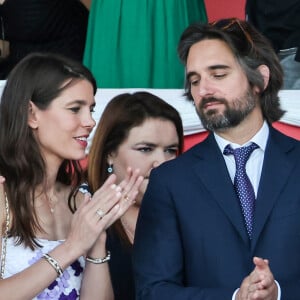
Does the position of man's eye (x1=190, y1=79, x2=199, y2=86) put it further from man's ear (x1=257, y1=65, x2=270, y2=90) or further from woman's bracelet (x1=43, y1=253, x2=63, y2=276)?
woman's bracelet (x1=43, y1=253, x2=63, y2=276)

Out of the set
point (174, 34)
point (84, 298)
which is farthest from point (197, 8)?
point (84, 298)

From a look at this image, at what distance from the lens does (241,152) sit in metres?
2.41

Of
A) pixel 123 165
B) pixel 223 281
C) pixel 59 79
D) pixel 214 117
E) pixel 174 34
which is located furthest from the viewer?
pixel 174 34

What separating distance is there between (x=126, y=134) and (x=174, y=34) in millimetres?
964

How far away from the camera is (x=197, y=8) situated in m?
4.07

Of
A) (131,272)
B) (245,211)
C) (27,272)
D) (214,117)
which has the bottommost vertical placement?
(131,272)

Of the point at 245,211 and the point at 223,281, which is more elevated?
the point at 245,211

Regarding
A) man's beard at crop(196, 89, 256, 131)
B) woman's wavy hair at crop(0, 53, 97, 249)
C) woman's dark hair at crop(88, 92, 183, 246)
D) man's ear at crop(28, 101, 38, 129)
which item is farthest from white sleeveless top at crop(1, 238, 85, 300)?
man's beard at crop(196, 89, 256, 131)

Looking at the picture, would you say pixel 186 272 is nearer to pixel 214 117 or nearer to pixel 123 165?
pixel 214 117

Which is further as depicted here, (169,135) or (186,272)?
(169,135)

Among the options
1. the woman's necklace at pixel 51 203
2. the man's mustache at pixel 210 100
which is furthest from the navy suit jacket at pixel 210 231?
the woman's necklace at pixel 51 203

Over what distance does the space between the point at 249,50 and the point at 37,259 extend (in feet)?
2.69

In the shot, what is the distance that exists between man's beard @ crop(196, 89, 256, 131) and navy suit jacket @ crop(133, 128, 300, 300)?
0.28 feet

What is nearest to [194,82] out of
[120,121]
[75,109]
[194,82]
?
[194,82]
